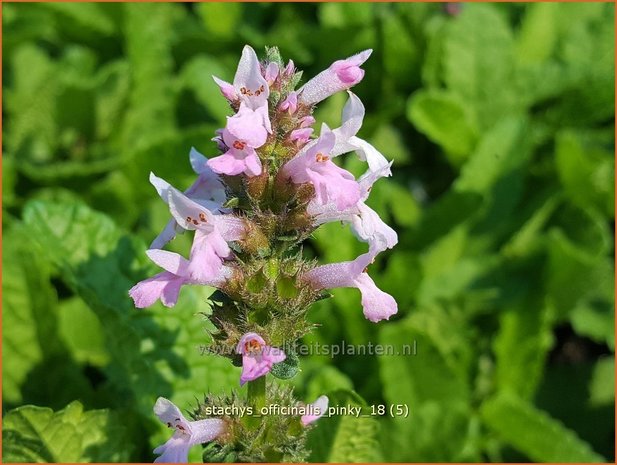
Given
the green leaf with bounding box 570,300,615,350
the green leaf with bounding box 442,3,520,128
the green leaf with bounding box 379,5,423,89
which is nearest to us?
the green leaf with bounding box 570,300,615,350

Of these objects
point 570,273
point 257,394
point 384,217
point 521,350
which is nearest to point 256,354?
point 257,394

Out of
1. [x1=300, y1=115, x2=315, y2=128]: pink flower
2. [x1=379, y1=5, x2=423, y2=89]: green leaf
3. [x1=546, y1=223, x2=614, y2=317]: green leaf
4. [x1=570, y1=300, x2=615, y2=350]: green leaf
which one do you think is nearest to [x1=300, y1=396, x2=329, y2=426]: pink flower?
[x1=300, y1=115, x2=315, y2=128]: pink flower

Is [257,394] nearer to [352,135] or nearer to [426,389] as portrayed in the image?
[352,135]

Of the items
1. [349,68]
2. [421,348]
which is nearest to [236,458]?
[349,68]

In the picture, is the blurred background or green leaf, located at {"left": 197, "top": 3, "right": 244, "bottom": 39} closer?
the blurred background

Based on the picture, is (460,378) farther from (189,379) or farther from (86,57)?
(86,57)

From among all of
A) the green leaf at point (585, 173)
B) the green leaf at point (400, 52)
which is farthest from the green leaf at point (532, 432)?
the green leaf at point (400, 52)

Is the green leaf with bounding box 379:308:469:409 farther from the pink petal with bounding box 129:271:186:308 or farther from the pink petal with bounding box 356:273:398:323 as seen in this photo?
the pink petal with bounding box 129:271:186:308

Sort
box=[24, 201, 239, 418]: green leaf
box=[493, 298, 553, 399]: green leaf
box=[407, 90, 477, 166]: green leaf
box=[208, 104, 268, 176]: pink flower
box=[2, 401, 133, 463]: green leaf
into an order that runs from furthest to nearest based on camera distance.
→ box=[407, 90, 477, 166]: green leaf
box=[493, 298, 553, 399]: green leaf
box=[24, 201, 239, 418]: green leaf
box=[2, 401, 133, 463]: green leaf
box=[208, 104, 268, 176]: pink flower
